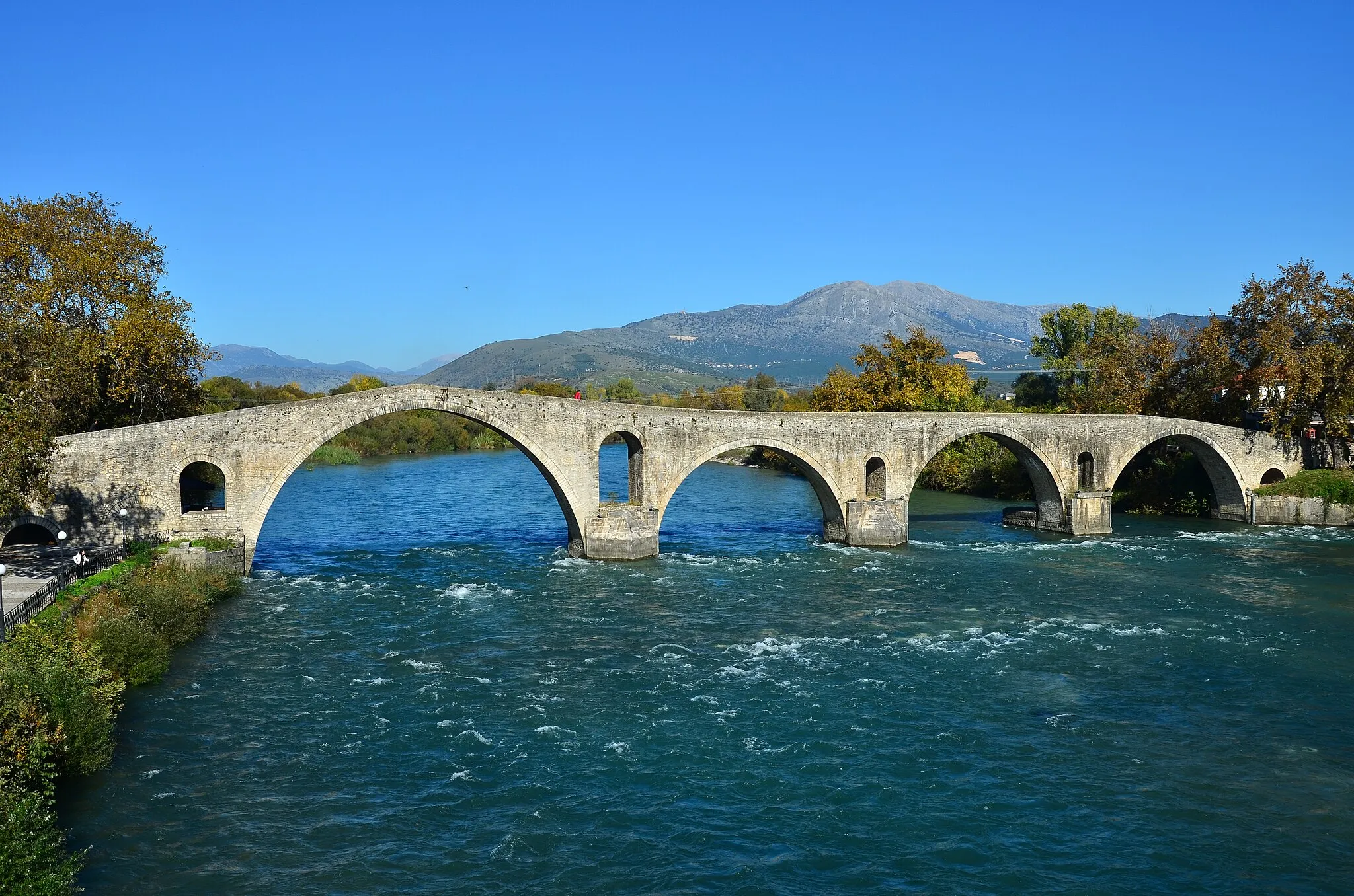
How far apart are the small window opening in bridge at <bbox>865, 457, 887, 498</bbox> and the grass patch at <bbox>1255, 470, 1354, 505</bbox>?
19.5 m

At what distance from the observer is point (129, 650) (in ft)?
75.2

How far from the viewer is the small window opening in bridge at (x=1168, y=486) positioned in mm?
50884

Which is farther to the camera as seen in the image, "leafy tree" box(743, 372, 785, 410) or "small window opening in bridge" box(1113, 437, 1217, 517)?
"leafy tree" box(743, 372, 785, 410)

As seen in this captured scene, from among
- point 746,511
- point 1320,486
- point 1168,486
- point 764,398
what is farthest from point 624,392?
point 1320,486

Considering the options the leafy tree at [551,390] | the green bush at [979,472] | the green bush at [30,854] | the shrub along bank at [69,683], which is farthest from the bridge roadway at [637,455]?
the leafy tree at [551,390]

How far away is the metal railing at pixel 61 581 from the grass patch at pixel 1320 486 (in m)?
A: 46.6

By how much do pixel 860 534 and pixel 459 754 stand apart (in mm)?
24717

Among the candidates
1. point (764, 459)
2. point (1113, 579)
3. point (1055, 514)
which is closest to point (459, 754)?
point (1113, 579)

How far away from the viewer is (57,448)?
3103 cm

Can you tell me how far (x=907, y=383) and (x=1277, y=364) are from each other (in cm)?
1969

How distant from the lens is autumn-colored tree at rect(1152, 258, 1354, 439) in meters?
46.2

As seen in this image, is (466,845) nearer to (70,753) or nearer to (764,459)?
(70,753)

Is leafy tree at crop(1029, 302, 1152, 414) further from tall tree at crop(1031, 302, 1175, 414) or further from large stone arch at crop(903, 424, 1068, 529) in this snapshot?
large stone arch at crop(903, 424, 1068, 529)

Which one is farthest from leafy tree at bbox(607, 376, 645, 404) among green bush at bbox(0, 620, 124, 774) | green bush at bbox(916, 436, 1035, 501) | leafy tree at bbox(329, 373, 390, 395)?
green bush at bbox(0, 620, 124, 774)
